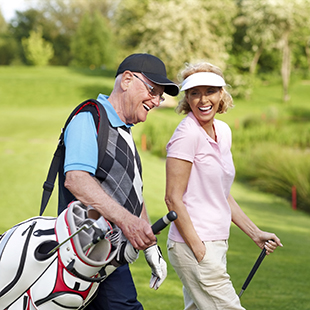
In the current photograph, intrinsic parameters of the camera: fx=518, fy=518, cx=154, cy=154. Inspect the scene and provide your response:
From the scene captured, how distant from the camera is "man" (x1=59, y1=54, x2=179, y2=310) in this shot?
7.26ft

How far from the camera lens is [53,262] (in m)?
1.98

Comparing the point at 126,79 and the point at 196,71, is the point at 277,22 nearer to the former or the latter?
the point at 196,71

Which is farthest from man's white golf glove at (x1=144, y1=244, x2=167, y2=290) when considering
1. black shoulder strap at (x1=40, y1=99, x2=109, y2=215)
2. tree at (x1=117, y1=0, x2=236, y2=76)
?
tree at (x1=117, y1=0, x2=236, y2=76)

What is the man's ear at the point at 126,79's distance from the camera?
8.45 ft

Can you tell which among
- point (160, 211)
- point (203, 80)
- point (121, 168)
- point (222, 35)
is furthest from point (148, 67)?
point (222, 35)

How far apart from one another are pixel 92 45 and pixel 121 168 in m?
51.6

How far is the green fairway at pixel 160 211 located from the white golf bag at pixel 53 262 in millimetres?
2789

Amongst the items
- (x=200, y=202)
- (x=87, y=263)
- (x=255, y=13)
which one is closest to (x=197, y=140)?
(x=200, y=202)

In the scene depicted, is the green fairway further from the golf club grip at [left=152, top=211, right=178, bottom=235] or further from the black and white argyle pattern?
the golf club grip at [left=152, top=211, right=178, bottom=235]

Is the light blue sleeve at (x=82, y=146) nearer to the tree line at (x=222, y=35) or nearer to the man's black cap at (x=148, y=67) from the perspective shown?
the man's black cap at (x=148, y=67)

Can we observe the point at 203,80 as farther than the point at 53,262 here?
Yes

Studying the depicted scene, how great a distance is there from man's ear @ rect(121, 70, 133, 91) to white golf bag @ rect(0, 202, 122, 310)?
2.62 feet

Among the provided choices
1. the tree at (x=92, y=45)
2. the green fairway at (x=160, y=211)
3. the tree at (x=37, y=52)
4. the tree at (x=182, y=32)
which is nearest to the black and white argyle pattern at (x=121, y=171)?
the green fairway at (x=160, y=211)

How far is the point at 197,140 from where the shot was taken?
278cm
